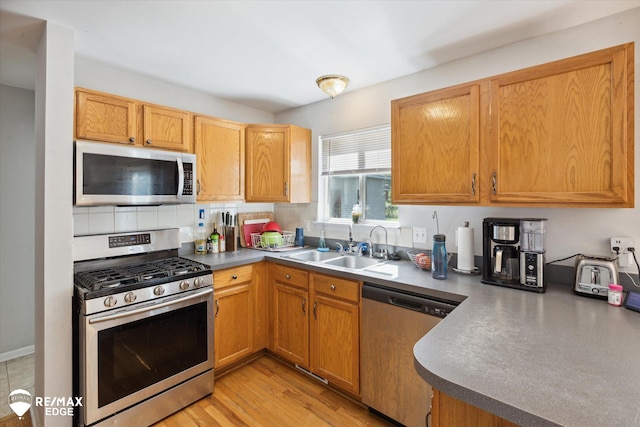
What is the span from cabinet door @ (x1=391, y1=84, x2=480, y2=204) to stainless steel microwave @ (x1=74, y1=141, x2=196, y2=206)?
5.27 ft

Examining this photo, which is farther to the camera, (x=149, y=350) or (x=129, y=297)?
(x=149, y=350)

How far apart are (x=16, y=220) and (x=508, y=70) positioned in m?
4.19

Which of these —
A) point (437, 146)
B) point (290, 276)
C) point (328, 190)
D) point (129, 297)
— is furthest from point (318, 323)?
point (437, 146)

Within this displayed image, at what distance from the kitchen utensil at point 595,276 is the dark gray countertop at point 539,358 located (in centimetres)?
5

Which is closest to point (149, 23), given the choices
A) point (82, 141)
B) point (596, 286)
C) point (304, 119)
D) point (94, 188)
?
point (82, 141)

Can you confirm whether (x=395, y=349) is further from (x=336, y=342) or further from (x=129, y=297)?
(x=129, y=297)

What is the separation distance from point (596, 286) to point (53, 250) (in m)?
2.93

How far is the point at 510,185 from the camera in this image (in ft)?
5.35

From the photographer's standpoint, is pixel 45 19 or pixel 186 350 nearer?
pixel 45 19

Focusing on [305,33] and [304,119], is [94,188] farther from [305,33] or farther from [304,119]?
[304,119]

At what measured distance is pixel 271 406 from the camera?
203cm

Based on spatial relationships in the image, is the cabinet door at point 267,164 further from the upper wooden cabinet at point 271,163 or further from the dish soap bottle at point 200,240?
the dish soap bottle at point 200,240

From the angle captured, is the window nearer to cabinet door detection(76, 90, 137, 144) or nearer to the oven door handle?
the oven door handle

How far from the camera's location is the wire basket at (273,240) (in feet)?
9.73
